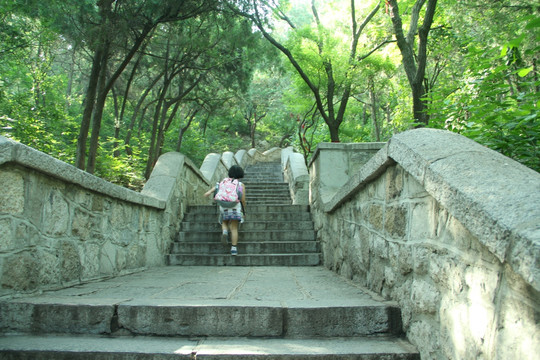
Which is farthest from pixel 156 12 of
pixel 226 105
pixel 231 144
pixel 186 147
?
pixel 231 144

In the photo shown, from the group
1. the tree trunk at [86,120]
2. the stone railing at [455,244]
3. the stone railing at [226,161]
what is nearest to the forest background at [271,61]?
the tree trunk at [86,120]

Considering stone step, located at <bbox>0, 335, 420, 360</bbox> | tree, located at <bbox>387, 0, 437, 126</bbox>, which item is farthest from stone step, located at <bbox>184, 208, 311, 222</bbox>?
stone step, located at <bbox>0, 335, 420, 360</bbox>

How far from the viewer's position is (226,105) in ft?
49.5

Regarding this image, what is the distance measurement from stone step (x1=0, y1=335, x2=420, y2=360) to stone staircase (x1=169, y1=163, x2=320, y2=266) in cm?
295

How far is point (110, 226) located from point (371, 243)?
2.67 m

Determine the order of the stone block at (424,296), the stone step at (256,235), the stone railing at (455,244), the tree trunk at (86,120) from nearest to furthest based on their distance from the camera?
the stone railing at (455,244), the stone block at (424,296), the stone step at (256,235), the tree trunk at (86,120)

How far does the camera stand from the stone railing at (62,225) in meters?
2.47

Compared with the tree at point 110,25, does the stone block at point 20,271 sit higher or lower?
lower

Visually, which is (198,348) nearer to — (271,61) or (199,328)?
(199,328)

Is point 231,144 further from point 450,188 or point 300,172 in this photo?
point 450,188

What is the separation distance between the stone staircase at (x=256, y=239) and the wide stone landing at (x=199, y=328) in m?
2.58

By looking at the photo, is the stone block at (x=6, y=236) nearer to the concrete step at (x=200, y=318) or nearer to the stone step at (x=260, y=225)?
the concrete step at (x=200, y=318)

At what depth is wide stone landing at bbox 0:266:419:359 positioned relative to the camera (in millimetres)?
2039

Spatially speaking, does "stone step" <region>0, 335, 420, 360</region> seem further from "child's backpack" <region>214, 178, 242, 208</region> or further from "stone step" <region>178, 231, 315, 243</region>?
"stone step" <region>178, 231, 315, 243</region>
